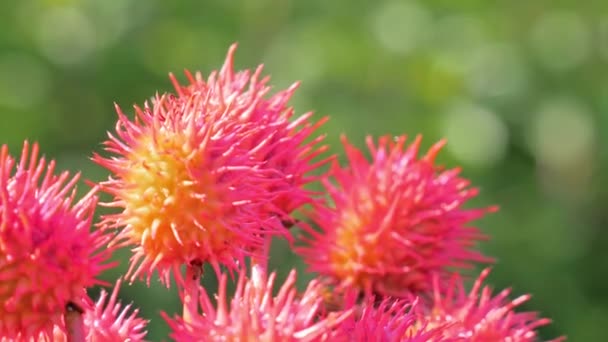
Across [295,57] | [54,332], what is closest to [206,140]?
[54,332]

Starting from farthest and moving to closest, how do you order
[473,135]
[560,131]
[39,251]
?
[560,131] < [473,135] < [39,251]

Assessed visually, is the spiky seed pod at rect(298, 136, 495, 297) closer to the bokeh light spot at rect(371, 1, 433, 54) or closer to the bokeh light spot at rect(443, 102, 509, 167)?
the bokeh light spot at rect(443, 102, 509, 167)

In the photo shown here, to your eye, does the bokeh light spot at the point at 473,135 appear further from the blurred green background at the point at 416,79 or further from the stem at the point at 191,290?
the stem at the point at 191,290

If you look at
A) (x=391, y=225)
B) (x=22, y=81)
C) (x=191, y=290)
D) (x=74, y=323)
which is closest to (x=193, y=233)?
(x=191, y=290)

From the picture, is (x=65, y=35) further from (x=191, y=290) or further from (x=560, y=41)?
(x=191, y=290)

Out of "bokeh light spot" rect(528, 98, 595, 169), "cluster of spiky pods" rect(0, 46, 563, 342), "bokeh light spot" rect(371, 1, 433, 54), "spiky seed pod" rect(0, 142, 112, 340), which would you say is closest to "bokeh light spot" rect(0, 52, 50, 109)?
"bokeh light spot" rect(371, 1, 433, 54)

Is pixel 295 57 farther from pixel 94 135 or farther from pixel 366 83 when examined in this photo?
pixel 94 135

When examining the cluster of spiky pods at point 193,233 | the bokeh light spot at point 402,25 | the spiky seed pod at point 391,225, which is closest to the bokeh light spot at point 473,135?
the bokeh light spot at point 402,25
